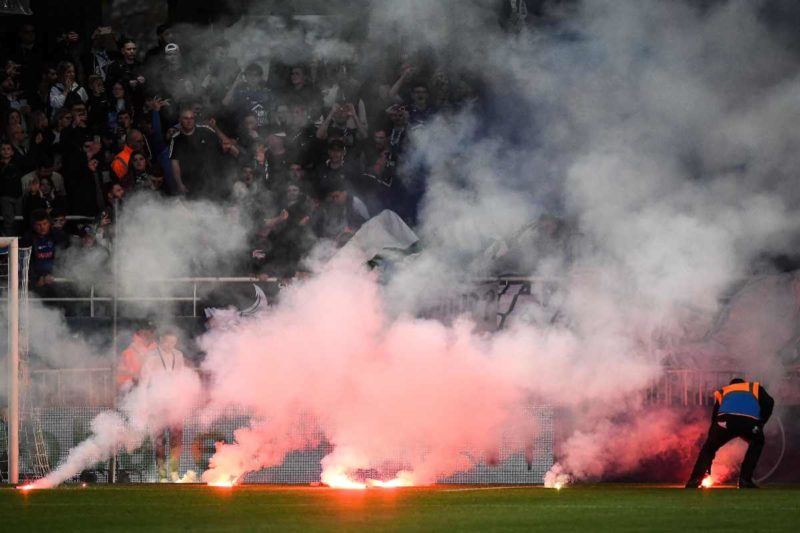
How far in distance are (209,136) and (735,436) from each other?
24.7ft

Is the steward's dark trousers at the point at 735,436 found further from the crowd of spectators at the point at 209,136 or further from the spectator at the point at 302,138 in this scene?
the spectator at the point at 302,138

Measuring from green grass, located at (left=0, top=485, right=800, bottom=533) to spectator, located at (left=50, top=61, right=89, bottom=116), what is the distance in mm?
6291

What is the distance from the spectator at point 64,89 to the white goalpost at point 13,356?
3.32m

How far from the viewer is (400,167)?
17.1 meters

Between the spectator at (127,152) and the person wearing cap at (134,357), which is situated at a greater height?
the spectator at (127,152)

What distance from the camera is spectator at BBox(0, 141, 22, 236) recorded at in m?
17.9

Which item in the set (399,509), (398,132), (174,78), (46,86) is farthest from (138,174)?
(399,509)

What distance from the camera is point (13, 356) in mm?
15867

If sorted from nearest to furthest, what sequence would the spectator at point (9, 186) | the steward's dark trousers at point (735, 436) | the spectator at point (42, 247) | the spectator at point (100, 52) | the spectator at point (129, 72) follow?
the steward's dark trousers at point (735, 436), the spectator at point (42, 247), the spectator at point (9, 186), the spectator at point (129, 72), the spectator at point (100, 52)

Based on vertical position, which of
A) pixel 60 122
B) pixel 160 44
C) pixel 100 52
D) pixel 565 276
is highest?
pixel 100 52

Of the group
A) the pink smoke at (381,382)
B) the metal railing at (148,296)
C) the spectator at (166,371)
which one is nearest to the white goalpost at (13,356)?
the metal railing at (148,296)

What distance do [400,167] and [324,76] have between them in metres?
1.76

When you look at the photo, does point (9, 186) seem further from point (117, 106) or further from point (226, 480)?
point (226, 480)

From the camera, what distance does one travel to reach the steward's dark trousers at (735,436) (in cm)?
1474
